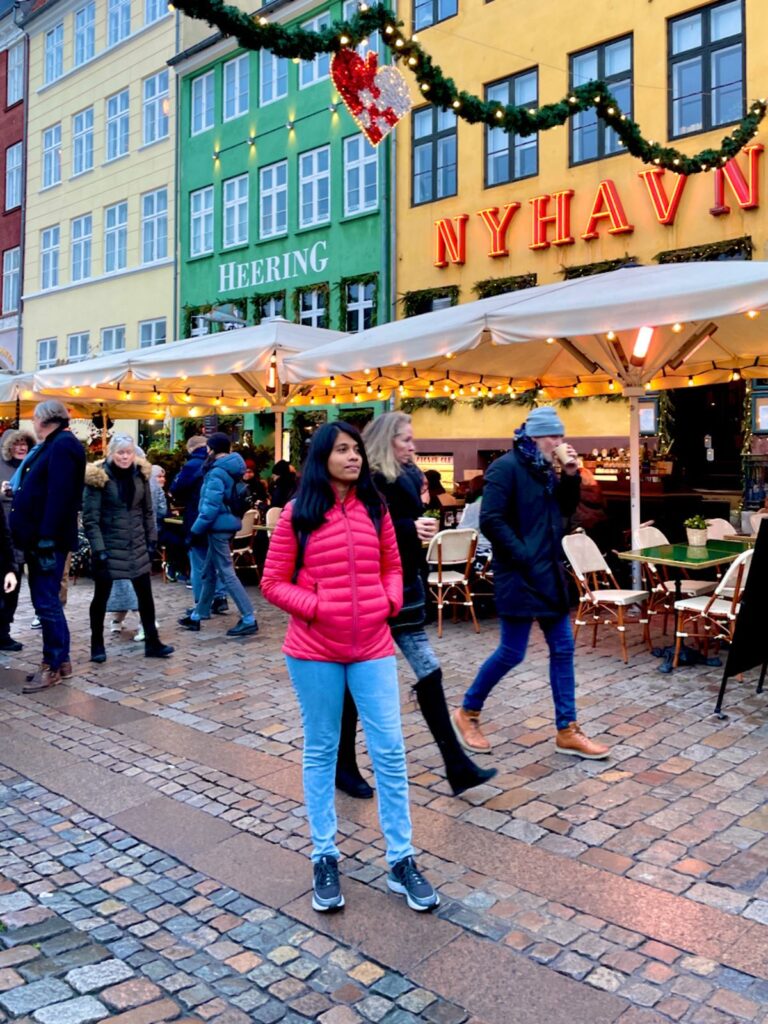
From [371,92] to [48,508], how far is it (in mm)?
7150

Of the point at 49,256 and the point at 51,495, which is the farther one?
the point at 49,256

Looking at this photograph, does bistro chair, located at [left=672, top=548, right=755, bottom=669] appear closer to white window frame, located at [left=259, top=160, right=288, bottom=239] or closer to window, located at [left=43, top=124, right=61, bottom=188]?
white window frame, located at [left=259, top=160, right=288, bottom=239]

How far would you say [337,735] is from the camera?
3547 millimetres

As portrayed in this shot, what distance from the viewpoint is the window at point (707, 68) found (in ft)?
48.5

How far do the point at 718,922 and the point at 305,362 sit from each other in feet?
23.5

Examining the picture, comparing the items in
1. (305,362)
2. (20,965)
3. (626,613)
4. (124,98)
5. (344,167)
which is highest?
(124,98)

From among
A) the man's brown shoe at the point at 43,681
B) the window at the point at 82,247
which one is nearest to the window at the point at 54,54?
the window at the point at 82,247

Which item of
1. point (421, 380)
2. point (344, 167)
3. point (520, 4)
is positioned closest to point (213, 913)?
point (421, 380)

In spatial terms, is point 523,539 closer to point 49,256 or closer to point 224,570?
point 224,570

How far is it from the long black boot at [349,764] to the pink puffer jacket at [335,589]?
114 cm

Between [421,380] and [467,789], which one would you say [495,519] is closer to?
[467,789]

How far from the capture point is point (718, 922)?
3.33 metres

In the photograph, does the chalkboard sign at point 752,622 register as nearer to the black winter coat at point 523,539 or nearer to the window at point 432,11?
the black winter coat at point 523,539

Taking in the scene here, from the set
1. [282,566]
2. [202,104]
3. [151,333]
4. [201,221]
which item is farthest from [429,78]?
[151,333]
